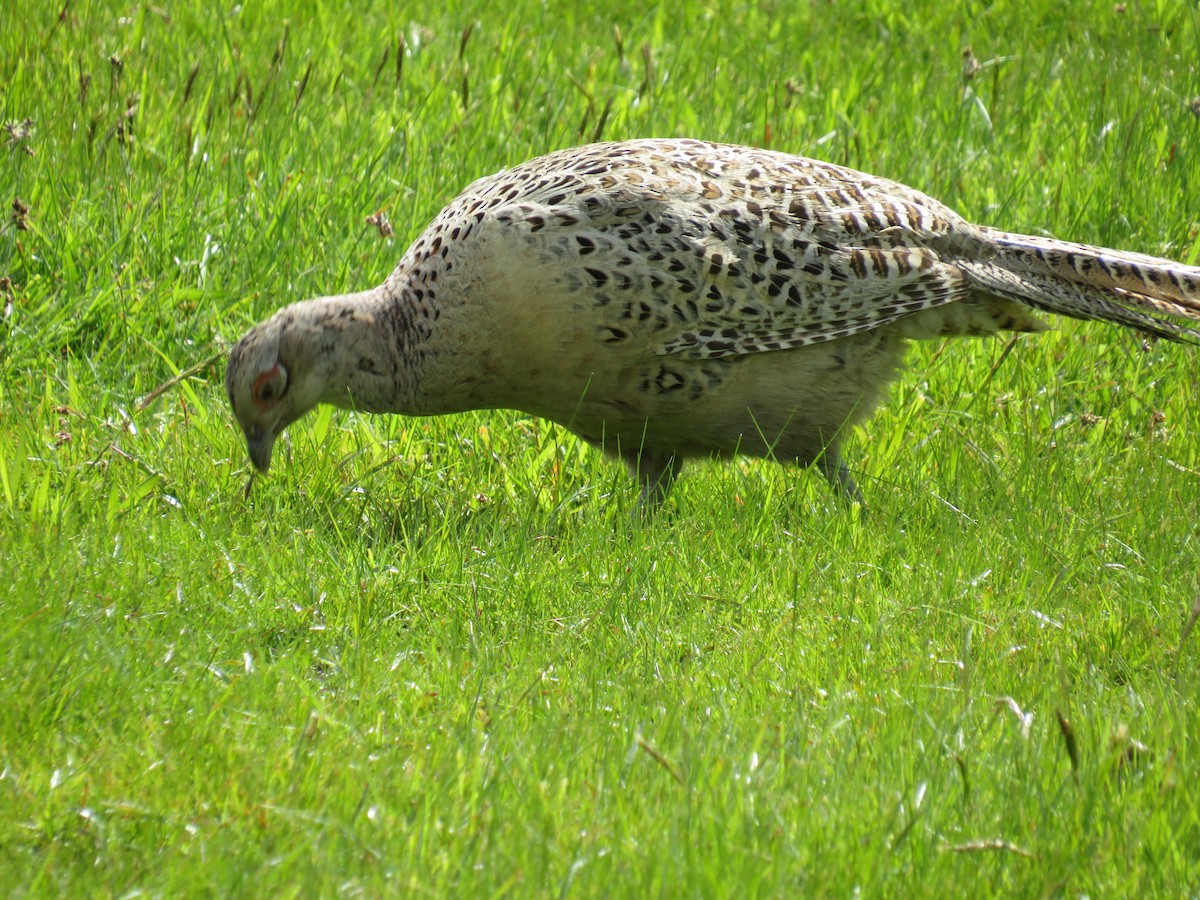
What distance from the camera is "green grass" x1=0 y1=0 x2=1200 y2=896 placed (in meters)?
2.89

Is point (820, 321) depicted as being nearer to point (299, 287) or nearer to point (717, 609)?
point (717, 609)

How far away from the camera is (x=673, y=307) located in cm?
498

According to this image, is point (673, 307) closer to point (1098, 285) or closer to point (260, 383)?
point (260, 383)

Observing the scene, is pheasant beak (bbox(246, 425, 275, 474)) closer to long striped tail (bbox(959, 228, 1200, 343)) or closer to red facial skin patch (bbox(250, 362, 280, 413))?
red facial skin patch (bbox(250, 362, 280, 413))

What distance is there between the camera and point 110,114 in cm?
671

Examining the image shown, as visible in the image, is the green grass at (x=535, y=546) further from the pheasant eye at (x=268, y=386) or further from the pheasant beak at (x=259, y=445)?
the pheasant eye at (x=268, y=386)

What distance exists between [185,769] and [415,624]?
114 centimetres

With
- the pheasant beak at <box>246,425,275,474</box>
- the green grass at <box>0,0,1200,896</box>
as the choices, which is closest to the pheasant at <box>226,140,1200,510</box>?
the pheasant beak at <box>246,425,275,474</box>

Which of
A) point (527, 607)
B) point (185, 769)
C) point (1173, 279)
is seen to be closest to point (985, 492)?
point (1173, 279)

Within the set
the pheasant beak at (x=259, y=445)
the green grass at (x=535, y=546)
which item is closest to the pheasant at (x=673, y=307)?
the pheasant beak at (x=259, y=445)

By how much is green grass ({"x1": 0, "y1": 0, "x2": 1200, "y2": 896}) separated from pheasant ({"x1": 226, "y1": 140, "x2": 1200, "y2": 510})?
0.29 metres

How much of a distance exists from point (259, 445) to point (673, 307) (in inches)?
58.8

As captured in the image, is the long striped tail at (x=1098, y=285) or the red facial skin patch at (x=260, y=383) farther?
the long striped tail at (x=1098, y=285)

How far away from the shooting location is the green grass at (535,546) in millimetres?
2887
